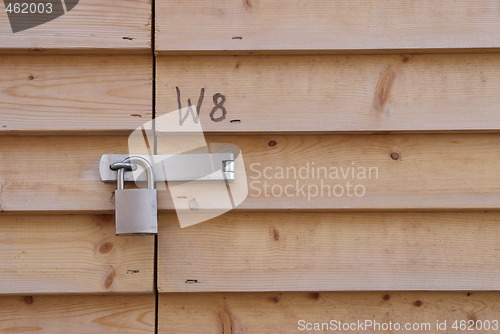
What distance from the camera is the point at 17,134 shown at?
1.56 meters

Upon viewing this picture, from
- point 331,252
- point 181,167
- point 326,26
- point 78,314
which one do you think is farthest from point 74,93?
point 331,252

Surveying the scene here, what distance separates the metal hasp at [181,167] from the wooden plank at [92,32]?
0.29 metres

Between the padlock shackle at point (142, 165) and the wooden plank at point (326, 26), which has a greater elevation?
the wooden plank at point (326, 26)

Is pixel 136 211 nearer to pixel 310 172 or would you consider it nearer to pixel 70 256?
pixel 70 256

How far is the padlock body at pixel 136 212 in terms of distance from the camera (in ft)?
4.77

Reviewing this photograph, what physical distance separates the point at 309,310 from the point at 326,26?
76 centimetres

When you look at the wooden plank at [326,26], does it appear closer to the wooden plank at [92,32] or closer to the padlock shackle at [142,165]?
the wooden plank at [92,32]

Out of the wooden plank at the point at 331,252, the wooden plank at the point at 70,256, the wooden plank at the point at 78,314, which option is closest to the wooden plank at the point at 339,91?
the wooden plank at the point at 331,252

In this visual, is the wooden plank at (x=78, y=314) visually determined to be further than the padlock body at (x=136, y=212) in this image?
Yes

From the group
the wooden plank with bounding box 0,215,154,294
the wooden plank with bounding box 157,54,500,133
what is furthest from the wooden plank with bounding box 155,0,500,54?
the wooden plank with bounding box 0,215,154,294

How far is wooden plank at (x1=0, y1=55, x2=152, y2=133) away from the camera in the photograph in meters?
1.55

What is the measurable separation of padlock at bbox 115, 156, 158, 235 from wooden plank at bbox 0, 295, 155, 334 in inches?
9.1

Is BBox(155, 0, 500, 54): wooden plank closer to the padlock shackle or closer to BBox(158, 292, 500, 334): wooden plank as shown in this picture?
the padlock shackle

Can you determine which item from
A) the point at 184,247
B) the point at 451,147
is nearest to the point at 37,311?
the point at 184,247
